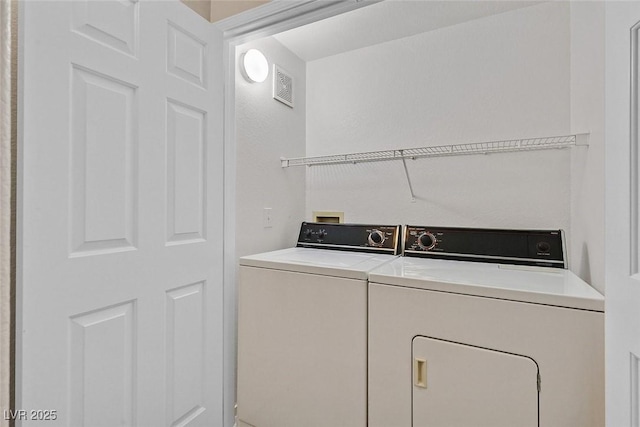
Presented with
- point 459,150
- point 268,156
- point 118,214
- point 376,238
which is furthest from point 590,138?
point 118,214

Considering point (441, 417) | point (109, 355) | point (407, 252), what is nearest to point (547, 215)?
point (407, 252)

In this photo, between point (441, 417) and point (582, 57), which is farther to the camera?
point (582, 57)

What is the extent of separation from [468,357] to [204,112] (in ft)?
5.12

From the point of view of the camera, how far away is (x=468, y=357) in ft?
3.85

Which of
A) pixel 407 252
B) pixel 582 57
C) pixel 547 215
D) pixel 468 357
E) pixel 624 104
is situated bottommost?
pixel 468 357

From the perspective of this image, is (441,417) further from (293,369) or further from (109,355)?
(109,355)

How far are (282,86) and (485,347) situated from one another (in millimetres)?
1969

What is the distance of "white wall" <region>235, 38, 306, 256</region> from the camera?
186cm

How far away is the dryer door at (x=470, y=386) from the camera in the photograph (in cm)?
110

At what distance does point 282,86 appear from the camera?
→ 2.22 metres

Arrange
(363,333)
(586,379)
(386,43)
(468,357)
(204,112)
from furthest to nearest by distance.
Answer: (386,43) → (204,112) → (363,333) → (468,357) → (586,379)

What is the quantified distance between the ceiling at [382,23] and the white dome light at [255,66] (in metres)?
0.33

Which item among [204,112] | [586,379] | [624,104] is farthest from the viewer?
[204,112]

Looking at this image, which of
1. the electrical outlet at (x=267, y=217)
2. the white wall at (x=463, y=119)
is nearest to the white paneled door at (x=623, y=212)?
the white wall at (x=463, y=119)
